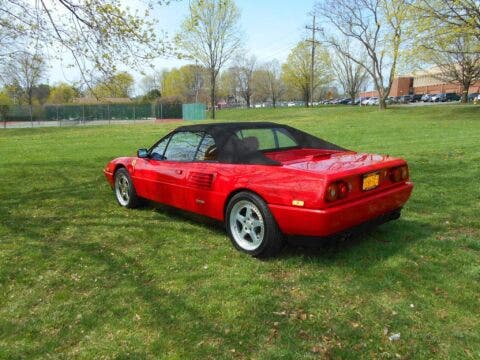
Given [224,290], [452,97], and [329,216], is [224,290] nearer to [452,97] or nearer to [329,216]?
[329,216]

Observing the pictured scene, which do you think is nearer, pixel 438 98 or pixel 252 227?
pixel 252 227

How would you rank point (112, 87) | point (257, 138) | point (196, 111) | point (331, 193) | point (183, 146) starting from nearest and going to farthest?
point (331, 193), point (257, 138), point (183, 146), point (112, 87), point (196, 111)

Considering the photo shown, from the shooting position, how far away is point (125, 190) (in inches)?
245

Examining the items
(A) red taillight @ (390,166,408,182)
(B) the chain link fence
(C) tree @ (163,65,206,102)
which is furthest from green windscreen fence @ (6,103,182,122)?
(A) red taillight @ (390,166,408,182)

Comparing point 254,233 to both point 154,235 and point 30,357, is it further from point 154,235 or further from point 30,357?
point 30,357

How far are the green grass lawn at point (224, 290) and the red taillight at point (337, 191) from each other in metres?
0.69

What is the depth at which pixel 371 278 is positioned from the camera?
3.72m

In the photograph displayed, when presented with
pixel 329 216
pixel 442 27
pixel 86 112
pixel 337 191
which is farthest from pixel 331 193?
pixel 86 112

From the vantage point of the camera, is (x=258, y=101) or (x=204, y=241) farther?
(x=258, y=101)

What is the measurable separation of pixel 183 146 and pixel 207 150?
0.54 m

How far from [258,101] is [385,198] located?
103716 millimetres

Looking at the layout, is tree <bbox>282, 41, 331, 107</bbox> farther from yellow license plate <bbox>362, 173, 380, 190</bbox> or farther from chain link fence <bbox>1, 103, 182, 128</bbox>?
yellow license plate <bbox>362, 173, 380, 190</bbox>

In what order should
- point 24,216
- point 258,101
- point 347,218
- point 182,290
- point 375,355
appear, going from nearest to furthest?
1. point 375,355
2. point 182,290
3. point 347,218
4. point 24,216
5. point 258,101

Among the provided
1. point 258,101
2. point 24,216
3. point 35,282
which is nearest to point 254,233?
point 35,282
